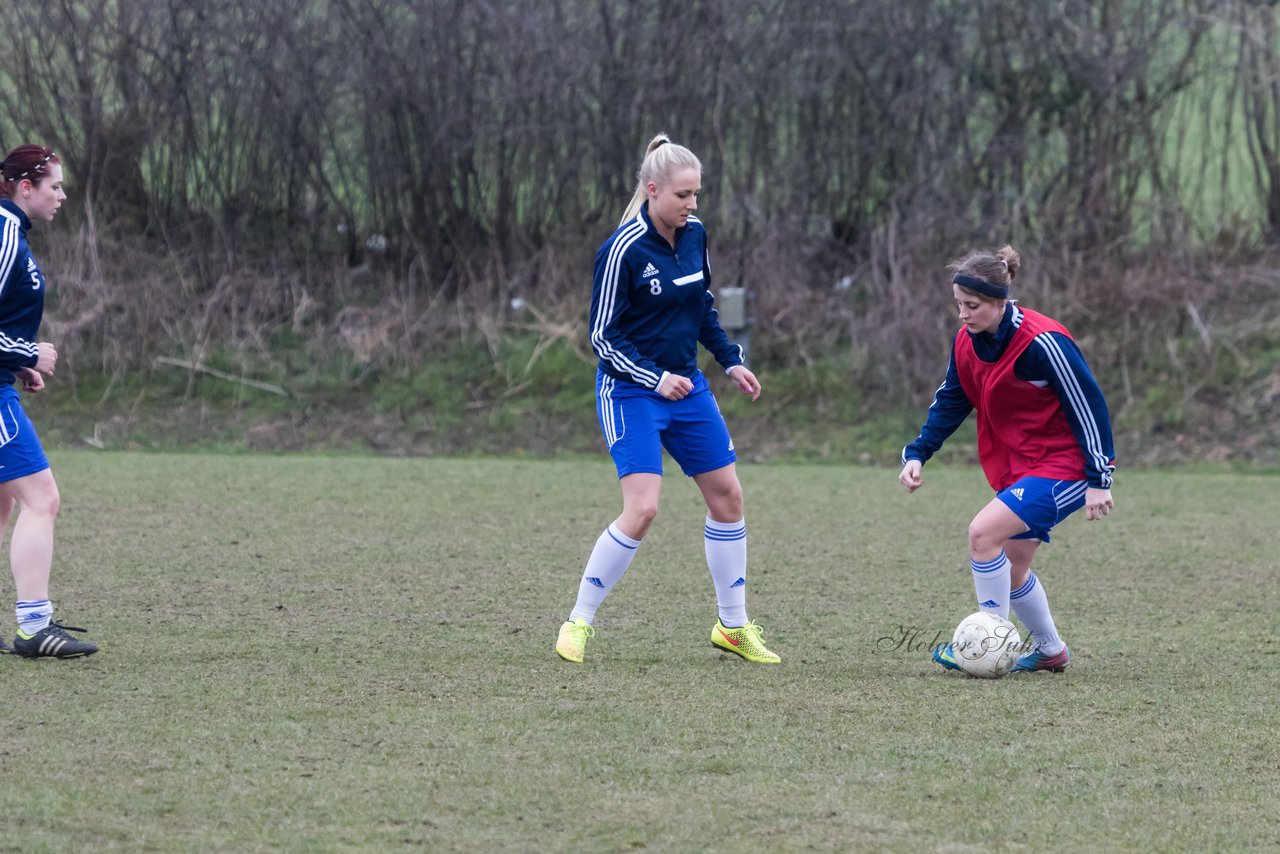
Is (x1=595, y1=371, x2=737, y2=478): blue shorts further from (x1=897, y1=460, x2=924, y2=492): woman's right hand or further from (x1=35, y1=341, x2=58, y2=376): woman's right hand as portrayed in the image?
(x1=35, y1=341, x2=58, y2=376): woman's right hand

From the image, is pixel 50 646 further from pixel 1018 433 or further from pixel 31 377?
pixel 1018 433

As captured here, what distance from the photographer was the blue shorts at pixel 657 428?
17.8 feet

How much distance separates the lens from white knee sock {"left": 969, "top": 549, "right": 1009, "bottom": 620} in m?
5.27

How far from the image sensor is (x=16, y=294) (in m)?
5.16

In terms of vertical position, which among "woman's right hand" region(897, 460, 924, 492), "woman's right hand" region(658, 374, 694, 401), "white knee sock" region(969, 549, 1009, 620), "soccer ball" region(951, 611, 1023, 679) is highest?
"woman's right hand" region(658, 374, 694, 401)

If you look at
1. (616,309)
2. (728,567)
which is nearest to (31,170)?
(616,309)

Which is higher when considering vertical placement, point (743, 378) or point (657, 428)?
point (743, 378)

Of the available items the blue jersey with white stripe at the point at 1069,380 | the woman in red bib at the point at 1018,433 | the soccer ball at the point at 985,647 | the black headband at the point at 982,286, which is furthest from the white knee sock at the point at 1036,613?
the black headband at the point at 982,286

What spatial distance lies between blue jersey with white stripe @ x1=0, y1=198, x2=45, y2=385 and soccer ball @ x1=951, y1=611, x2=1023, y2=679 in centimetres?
333

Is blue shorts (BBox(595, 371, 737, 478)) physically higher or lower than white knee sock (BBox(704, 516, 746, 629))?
higher

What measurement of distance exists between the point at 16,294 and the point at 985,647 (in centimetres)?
351

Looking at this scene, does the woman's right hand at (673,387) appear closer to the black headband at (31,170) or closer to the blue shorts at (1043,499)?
the blue shorts at (1043,499)

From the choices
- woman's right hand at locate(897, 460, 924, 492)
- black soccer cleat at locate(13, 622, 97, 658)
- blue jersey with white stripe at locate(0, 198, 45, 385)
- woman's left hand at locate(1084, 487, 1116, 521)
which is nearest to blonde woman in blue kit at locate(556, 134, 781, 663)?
woman's right hand at locate(897, 460, 924, 492)

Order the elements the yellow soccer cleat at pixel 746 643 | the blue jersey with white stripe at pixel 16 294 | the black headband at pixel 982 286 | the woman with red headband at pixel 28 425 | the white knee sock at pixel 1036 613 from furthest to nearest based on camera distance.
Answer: the yellow soccer cleat at pixel 746 643 < the white knee sock at pixel 1036 613 < the woman with red headband at pixel 28 425 < the blue jersey with white stripe at pixel 16 294 < the black headband at pixel 982 286
